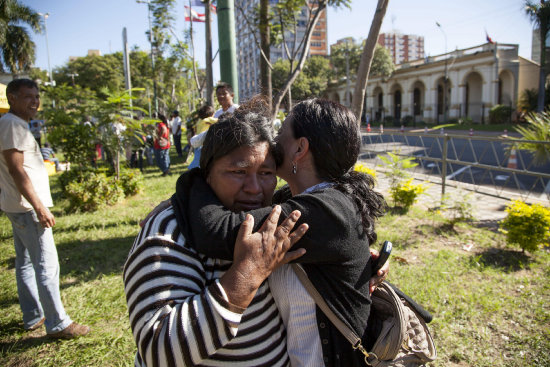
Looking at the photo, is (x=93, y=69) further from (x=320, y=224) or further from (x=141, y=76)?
(x=320, y=224)

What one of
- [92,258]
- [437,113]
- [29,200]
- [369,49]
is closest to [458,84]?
[437,113]

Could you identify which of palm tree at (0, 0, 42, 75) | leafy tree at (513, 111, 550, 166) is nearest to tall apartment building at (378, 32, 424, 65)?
palm tree at (0, 0, 42, 75)

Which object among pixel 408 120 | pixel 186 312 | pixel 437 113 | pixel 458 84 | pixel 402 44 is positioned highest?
pixel 402 44

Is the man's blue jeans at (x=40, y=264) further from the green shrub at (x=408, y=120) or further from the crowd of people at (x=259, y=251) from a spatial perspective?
the green shrub at (x=408, y=120)

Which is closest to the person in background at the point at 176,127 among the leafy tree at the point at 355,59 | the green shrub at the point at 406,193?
the green shrub at the point at 406,193

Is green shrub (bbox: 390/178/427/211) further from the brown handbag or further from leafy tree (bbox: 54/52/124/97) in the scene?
leafy tree (bbox: 54/52/124/97)

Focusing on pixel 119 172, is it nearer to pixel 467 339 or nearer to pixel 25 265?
pixel 25 265

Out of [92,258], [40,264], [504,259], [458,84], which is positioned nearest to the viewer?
[40,264]

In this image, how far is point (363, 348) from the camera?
4.03 feet

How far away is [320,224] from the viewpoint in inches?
43.2

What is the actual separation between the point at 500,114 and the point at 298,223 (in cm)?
3672

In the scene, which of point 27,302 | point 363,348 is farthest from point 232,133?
point 27,302

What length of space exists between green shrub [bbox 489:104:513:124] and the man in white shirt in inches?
1424

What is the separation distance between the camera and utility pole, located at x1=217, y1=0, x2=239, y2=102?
402 cm
